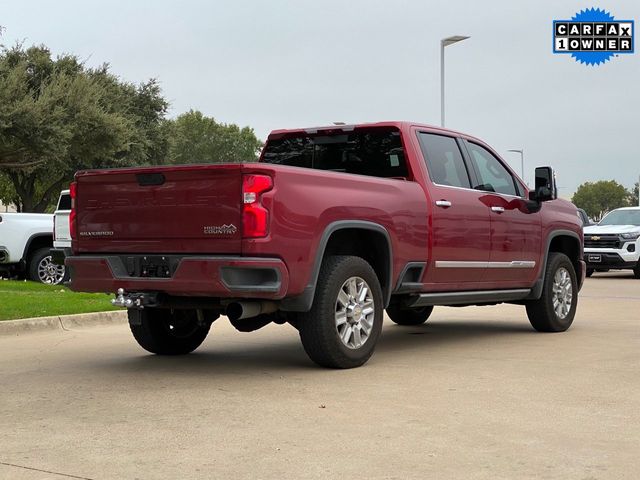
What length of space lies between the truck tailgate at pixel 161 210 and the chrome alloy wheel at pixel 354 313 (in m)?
1.16

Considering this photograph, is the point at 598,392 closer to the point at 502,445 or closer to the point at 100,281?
the point at 502,445

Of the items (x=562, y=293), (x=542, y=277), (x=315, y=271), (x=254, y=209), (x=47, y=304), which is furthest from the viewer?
(x=47, y=304)

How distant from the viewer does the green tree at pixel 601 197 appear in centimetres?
14188

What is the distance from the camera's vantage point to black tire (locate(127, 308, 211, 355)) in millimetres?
8820

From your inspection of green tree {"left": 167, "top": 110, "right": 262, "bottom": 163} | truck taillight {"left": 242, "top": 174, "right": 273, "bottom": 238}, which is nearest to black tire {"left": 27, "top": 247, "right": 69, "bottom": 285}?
truck taillight {"left": 242, "top": 174, "right": 273, "bottom": 238}

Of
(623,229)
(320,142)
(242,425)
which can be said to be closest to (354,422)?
(242,425)

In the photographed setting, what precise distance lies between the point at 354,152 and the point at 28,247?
34.3ft

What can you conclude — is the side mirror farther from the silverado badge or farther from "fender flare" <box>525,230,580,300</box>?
the silverado badge

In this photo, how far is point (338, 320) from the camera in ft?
25.5

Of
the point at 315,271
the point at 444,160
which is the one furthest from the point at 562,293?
the point at 315,271

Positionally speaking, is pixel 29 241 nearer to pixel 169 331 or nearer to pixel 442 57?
pixel 169 331

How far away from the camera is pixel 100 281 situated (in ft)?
25.4

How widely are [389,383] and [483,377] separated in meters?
0.80

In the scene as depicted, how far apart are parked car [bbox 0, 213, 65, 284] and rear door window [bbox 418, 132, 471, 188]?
33.5 ft
